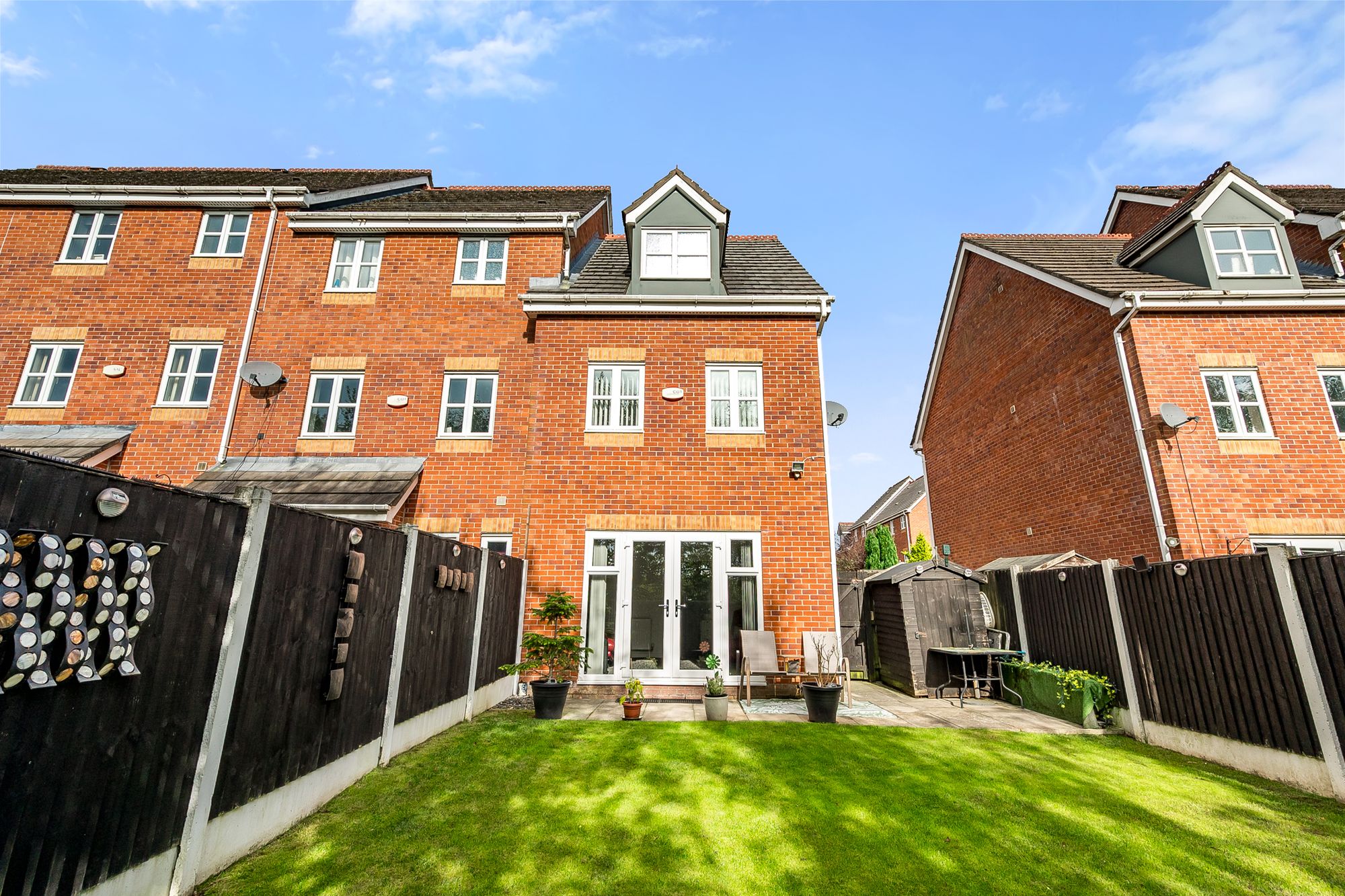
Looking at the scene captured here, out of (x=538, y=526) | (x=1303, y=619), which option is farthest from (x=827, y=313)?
(x=1303, y=619)

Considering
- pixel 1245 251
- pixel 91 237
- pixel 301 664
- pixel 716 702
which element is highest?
pixel 91 237

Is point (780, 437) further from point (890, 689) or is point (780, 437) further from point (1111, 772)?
point (1111, 772)

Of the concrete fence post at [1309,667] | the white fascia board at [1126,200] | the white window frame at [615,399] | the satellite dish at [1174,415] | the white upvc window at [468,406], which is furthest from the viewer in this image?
the white fascia board at [1126,200]

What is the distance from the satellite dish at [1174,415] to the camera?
Result: 35.1 feet

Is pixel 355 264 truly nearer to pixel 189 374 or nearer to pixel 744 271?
pixel 189 374

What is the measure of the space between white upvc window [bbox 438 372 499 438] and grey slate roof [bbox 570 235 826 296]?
2.91 meters

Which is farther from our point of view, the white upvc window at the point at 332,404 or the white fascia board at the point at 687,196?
the white fascia board at the point at 687,196

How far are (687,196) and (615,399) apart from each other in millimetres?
5136

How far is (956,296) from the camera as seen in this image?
62.2ft

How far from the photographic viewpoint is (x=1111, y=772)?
5934 mm

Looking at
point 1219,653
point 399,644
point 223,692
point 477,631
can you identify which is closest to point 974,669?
point 1219,653

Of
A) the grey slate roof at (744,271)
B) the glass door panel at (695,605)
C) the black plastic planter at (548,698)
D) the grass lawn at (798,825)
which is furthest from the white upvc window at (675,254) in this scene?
the grass lawn at (798,825)

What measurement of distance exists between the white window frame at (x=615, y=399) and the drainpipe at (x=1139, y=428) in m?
9.97

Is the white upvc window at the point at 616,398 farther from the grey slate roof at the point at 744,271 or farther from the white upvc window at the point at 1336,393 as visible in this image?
the white upvc window at the point at 1336,393
